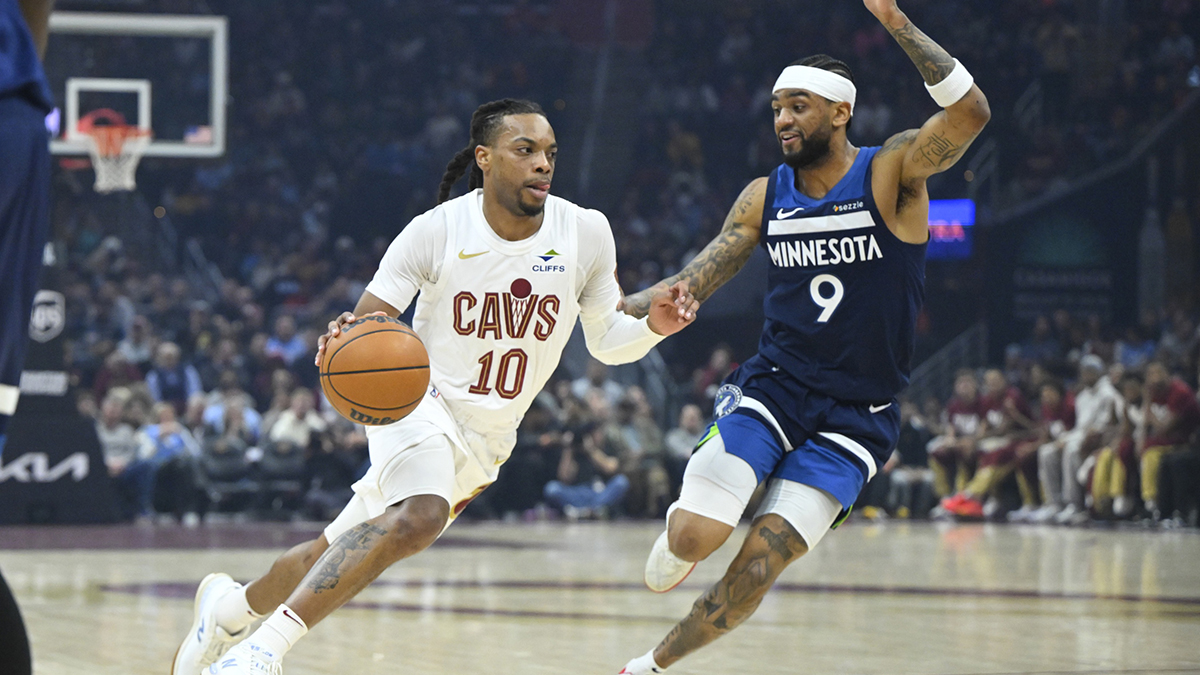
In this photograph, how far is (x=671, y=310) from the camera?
502 cm

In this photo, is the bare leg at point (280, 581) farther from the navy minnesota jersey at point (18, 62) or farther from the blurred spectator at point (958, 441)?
the blurred spectator at point (958, 441)

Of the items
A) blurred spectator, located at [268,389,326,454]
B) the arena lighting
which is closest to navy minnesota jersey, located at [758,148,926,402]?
blurred spectator, located at [268,389,326,454]

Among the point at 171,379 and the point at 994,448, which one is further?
the point at 994,448

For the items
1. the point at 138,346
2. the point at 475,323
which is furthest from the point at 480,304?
the point at 138,346

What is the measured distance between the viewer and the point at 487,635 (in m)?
6.76

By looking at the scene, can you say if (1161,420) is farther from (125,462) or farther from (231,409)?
(125,462)

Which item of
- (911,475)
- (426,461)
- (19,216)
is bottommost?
(911,475)

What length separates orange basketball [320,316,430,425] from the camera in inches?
182

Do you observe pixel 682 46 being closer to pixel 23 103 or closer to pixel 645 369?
pixel 645 369

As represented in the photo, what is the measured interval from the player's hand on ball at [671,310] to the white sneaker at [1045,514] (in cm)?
1138

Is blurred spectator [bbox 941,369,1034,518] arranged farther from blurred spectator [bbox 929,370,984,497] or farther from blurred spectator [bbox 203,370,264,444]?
blurred spectator [bbox 203,370,264,444]

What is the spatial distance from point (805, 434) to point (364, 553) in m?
1.67

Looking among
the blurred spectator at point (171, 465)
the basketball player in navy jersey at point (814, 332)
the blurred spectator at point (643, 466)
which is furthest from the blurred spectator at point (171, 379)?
the basketball player in navy jersey at point (814, 332)

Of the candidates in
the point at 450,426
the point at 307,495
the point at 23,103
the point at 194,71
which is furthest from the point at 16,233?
the point at 307,495
